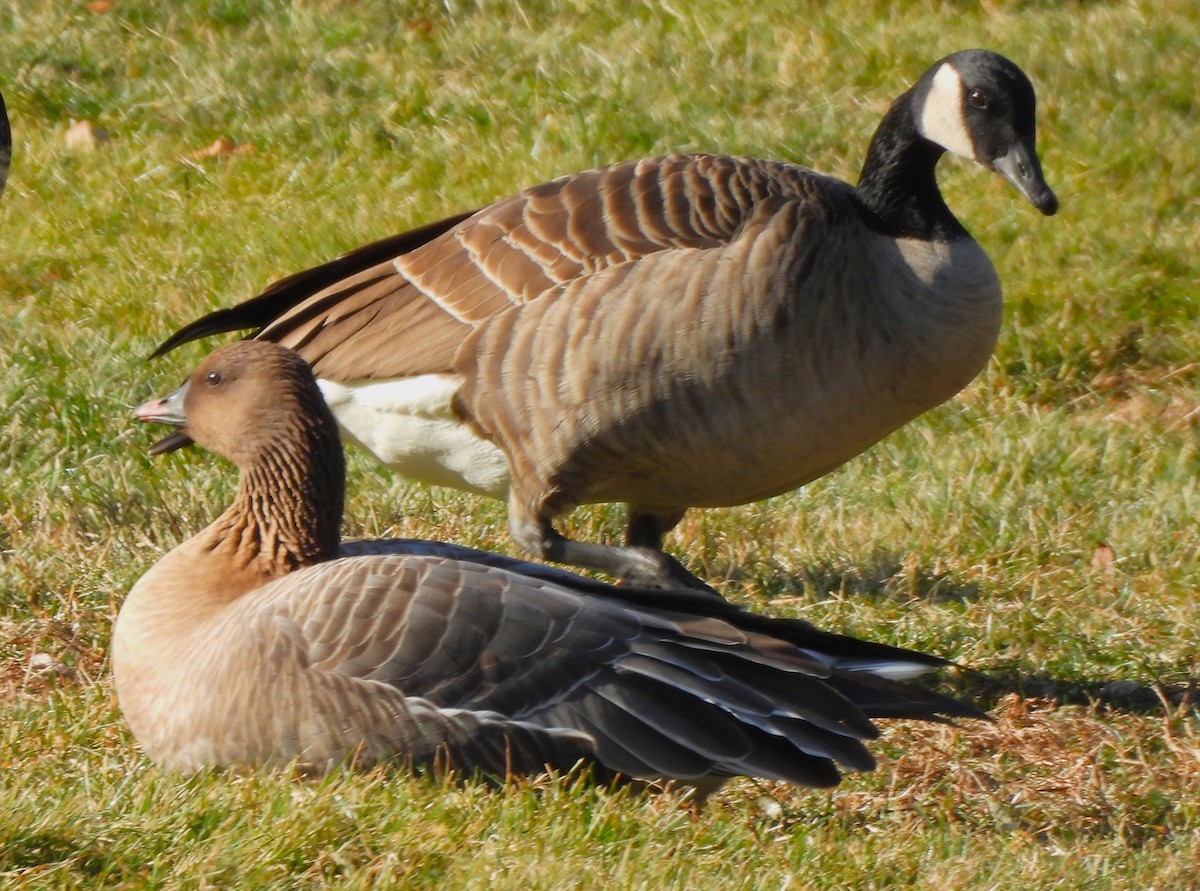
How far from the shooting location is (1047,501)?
5.91 meters

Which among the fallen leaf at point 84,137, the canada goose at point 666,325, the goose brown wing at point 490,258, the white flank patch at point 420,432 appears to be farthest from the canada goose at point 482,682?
the fallen leaf at point 84,137

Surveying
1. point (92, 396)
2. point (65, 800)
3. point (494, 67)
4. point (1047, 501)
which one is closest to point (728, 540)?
point (1047, 501)

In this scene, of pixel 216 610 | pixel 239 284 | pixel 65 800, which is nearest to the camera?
pixel 65 800

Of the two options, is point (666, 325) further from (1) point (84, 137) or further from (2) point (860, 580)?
(1) point (84, 137)

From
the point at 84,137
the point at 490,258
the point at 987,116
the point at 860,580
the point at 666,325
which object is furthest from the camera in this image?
the point at 84,137

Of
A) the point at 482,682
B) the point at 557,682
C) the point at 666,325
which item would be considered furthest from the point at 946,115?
the point at 482,682

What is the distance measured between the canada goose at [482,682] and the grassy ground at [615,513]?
15 cm

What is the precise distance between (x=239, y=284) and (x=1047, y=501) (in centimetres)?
334

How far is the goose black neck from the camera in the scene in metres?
5.14

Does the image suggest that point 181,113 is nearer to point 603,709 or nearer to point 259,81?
point 259,81

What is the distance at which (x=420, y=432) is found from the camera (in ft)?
16.3

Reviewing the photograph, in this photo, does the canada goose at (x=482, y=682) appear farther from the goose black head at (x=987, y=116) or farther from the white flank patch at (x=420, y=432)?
the goose black head at (x=987, y=116)

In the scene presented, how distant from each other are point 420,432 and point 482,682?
51.6 inches

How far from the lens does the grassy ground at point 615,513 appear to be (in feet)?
11.4
